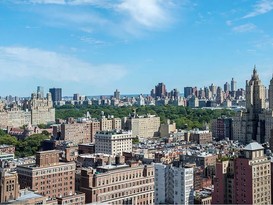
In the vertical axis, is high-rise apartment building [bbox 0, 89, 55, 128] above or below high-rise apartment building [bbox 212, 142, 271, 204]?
above

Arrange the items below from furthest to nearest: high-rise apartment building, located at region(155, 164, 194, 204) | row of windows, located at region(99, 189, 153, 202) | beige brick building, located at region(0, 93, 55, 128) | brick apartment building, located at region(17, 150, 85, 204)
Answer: beige brick building, located at region(0, 93, 55, 128) → high-rise apartment building, located at region(155, 164, 194, 204) → brick apartment building, located at region(17, 150, 85, 204) → row of windows, located at region(99, 189, 153, 202)

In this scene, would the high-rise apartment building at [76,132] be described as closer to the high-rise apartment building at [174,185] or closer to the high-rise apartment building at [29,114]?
the high-rise apartment building at [29,114]

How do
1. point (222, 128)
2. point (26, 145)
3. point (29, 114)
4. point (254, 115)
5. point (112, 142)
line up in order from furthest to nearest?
point (29, 114) → point (222, 128) → point (254, 115) → point (26, 145) → point (112, 142)

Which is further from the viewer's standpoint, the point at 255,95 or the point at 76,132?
the point at 76,132

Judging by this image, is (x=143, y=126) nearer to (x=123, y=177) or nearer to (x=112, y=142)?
(x=112, y=142)

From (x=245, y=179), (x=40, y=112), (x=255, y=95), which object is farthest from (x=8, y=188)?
(x=40, y=112)

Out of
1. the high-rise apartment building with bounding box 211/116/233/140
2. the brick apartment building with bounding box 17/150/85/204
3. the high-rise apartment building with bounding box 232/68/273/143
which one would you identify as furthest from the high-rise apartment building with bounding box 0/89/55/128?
the brick apartment building with bounding box 17/150/85/204

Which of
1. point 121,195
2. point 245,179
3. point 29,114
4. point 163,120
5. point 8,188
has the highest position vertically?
point 29,114

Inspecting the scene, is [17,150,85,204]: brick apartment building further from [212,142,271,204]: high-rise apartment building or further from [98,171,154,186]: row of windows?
[212,142,271,204]: high-rise apartment building
